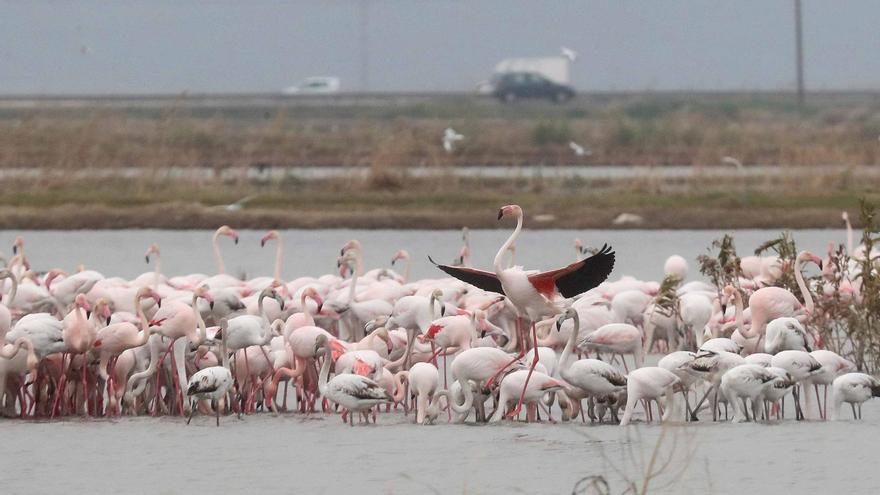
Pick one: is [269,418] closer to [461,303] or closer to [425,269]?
[461,303]

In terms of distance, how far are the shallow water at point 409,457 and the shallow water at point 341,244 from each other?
8669 millimetres

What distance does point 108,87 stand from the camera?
83.9 metres

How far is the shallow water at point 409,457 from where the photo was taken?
27.9 feet

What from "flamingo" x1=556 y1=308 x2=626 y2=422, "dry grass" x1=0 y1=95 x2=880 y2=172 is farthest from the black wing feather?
"dry grass" x1=0 y1=95 x2=880 y2=172

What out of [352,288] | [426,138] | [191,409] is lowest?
[191,409]

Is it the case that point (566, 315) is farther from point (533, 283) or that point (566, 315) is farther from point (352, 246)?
point (352, 246)

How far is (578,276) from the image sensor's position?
9.97m

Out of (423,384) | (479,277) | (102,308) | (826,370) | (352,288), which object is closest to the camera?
(423,384)

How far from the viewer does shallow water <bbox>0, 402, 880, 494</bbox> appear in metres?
8.50

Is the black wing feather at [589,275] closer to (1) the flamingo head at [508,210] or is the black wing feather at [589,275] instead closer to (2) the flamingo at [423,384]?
(1) the flamingo head at [508,210]

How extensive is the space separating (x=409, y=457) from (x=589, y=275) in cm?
163

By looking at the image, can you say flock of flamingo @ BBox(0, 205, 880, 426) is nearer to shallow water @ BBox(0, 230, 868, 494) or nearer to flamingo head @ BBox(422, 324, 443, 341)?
flamingo head @ BBox(422, 324, 443, 341)

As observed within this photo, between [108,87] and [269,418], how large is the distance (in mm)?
75658

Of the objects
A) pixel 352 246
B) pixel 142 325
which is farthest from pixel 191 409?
pixel 352 246
